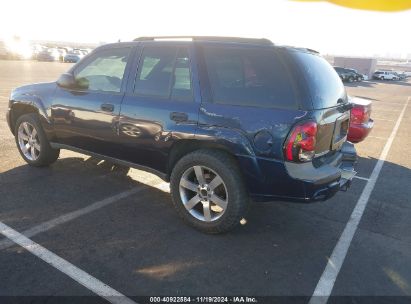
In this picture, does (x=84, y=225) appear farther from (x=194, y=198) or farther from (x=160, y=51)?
(x=160, y=51)

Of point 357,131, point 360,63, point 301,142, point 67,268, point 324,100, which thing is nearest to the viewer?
point 67,268

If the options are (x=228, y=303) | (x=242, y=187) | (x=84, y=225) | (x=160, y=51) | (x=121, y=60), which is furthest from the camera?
(x=121, y=60)

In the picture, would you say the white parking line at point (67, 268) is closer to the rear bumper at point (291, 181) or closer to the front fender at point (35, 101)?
the rear bumper at point (291, 181)

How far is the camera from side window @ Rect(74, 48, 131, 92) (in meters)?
4.40

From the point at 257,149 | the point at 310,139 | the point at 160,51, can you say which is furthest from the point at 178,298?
the point at 160,51

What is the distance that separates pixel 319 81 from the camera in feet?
11.7

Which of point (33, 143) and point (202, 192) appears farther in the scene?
point (33, 143)

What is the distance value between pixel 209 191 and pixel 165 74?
4.46 ft

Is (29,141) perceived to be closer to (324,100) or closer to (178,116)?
(178,116)

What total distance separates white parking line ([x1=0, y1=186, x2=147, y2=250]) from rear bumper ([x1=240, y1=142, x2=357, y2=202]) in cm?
182

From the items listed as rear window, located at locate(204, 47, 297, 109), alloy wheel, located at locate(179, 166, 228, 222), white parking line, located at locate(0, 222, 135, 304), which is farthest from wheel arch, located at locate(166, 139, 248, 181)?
white parking line, located at locate(0, 222, 135, 304)

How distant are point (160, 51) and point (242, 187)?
178 centimetres

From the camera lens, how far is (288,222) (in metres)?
4.18

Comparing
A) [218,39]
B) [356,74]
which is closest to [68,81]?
[218,39]
